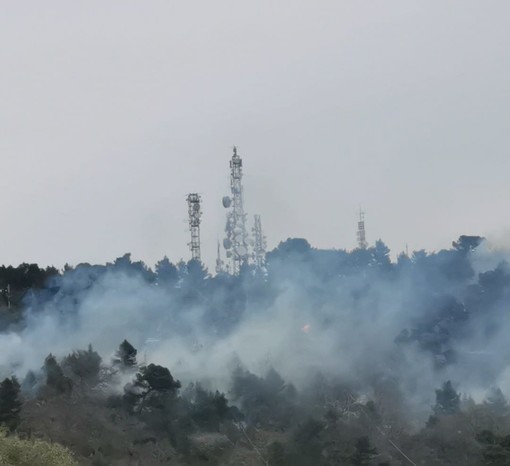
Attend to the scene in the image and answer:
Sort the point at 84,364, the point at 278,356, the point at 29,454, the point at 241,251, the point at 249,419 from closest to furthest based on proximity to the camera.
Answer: the point at 29,454 → the point at 249,419 → the point at 84,364 → the point at 278,356 → the point at 241,251

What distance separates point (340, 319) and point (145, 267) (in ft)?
102

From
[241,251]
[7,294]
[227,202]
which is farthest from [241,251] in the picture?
[7,294]

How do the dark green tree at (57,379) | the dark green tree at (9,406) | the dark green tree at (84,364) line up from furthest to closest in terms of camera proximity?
the dark green tree at (84,364)
the dark green tree at (57,379)
the dark green tree at (9,406)

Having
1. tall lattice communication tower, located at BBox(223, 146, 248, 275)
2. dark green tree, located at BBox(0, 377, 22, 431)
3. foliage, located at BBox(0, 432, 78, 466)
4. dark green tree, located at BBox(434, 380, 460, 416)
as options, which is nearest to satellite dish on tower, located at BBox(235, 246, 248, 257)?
tall lattice communication tower, located at BBox(223, 146, 248, 275)

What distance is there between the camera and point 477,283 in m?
97.9

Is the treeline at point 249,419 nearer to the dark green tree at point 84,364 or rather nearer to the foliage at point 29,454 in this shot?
the dark green tree at point 84,364

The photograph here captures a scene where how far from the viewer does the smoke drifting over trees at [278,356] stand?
2692 inches

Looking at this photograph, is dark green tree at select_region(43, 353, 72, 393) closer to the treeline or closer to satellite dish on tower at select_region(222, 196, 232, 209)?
the treeline

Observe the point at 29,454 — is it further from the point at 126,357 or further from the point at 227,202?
the point at 227,202

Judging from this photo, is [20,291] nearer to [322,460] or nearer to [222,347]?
[222,347]

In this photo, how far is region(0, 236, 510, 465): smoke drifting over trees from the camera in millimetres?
68375

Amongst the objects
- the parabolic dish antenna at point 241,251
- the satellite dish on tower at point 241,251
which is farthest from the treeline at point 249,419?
the satellite dish on tower at point 241,251

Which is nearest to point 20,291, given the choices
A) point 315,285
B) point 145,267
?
point 145,267

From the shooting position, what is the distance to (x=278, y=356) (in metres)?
89.5
